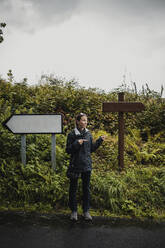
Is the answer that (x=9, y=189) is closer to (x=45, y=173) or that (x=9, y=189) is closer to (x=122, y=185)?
(x=45, y=173)

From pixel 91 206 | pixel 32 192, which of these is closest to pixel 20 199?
pixel 32 192

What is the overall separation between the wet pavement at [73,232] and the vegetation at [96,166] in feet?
1.00

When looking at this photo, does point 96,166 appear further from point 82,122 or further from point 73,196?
point 82,122

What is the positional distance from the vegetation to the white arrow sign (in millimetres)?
604

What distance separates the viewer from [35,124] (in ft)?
14.4

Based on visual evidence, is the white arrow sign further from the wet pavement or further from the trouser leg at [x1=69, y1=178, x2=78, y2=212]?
the wet pavement

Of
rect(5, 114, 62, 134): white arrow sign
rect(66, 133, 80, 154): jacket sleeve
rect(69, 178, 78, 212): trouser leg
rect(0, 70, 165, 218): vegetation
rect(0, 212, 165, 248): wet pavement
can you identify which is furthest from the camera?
rect(5, 114, 62, 134): white arrow sign

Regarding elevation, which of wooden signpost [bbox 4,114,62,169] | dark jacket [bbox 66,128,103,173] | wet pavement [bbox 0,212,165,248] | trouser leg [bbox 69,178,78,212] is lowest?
wet pavement [bbox 0,212,165,248]

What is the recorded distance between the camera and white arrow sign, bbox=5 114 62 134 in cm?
434

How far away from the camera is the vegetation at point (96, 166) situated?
390 cm

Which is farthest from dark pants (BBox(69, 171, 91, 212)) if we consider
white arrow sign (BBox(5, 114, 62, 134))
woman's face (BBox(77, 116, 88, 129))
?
white arrow sign (BBox(5, 114, 62, 134))

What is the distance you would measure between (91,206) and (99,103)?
15.3 feet

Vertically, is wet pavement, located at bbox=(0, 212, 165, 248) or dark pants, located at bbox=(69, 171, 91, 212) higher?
dark pants, located at bbox=(69, 171, 91, 212)

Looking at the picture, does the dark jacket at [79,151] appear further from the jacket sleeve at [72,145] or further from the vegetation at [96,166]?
the vegetation at [96,166]
